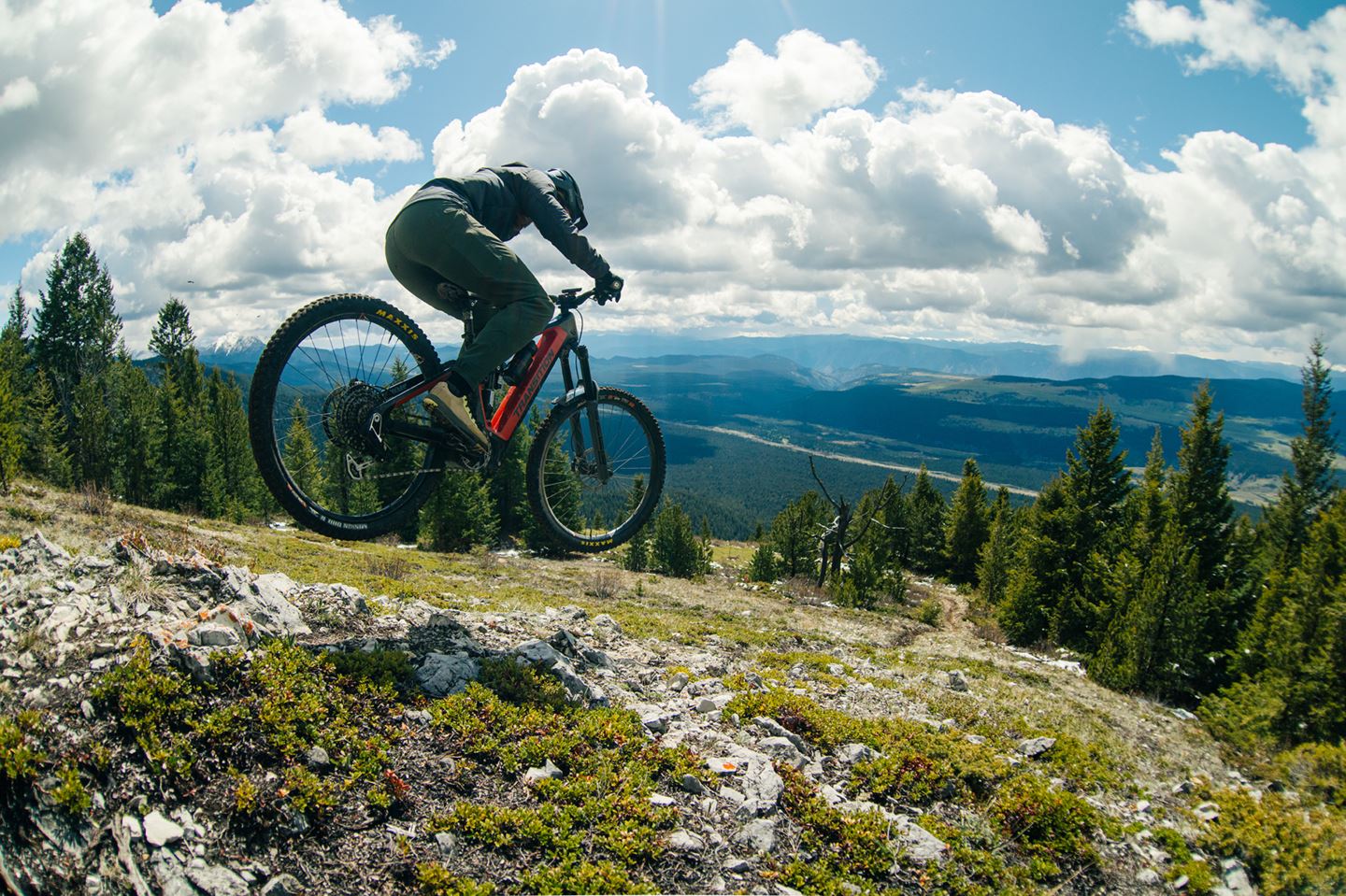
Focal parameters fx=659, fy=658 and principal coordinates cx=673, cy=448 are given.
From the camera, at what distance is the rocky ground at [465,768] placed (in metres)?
4.01

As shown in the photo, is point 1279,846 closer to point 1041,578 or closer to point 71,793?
point 71,793

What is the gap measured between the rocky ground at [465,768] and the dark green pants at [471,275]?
10.1 feet

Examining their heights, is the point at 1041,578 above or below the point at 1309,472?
below

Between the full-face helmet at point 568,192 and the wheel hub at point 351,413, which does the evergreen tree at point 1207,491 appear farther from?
the wheel hub at point 351,413

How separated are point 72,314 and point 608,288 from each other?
83773 millimetres

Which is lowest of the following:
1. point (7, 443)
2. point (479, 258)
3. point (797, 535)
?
point (797, 535)

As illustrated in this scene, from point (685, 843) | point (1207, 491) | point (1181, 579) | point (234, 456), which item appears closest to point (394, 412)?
point (685, 843)

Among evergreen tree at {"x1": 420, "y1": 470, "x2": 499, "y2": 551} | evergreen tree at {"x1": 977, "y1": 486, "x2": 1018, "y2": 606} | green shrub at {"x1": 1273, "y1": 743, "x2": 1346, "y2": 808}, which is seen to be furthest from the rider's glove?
evergreen tree at {"x1": 977, "y1": 486, "x2": 1018, "y2": 606}

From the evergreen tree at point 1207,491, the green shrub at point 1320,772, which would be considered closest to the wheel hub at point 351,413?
the green shrub at point 1320,772

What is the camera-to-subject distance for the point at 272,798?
430cm

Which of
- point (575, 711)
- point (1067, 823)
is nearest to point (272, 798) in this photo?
point (575, 711)

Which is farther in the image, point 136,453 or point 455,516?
point 455,516

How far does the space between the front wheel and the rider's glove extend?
1276 millimetres

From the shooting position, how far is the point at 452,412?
5902 millimetres
